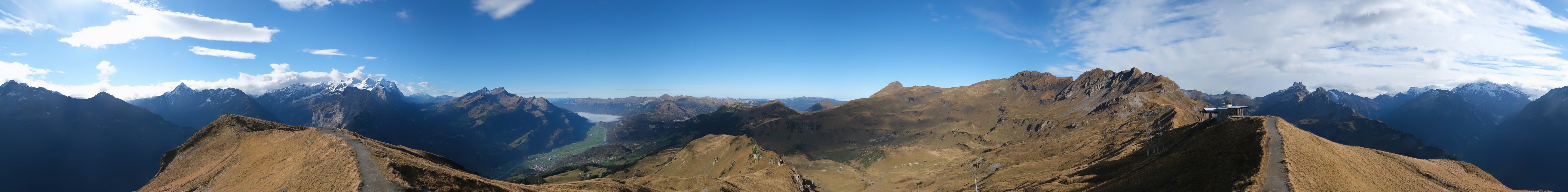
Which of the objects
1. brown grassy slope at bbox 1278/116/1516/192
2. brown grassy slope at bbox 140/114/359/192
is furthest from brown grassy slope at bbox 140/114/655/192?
brown grassy slope at bbox 1278/116/1516/192

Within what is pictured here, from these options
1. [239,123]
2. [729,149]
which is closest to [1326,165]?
[239,123]

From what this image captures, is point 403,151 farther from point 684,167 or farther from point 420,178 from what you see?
point 684,167

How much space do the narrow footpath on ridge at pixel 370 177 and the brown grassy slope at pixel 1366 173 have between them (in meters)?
80.7

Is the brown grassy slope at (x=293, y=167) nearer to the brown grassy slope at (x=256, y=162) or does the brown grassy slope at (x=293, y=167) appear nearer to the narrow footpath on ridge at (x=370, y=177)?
the brown grassy slope at (x=256, y=162)

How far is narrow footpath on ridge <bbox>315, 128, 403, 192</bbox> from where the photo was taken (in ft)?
146

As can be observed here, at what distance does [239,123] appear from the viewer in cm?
8050

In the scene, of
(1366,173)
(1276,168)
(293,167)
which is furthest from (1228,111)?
(293,167)

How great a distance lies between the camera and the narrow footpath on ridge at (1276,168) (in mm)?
42469

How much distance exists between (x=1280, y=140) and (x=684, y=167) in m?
174

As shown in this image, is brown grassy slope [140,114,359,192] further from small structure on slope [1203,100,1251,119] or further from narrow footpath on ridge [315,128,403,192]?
small structure on slope [1203,100,1251,119]

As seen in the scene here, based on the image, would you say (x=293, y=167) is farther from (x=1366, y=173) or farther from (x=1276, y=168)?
(x=1366, y=173)

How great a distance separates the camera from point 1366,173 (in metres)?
50.0

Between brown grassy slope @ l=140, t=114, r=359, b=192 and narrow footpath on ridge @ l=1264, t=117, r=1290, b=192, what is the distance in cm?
8287

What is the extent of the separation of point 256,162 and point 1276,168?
11459 centimetres
